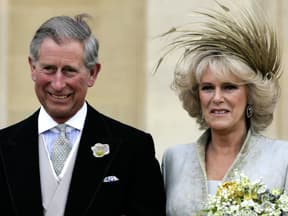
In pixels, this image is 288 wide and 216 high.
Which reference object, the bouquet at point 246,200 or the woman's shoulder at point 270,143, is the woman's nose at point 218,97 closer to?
the woman's shoulder at point 270,143

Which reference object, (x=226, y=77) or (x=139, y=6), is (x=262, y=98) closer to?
(x=226, y=77)

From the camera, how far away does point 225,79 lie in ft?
21.5

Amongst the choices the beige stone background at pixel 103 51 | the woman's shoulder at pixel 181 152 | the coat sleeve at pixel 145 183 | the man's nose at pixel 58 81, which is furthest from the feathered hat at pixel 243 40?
the beige stone background at pixel 103 51

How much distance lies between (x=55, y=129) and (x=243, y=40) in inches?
41.2

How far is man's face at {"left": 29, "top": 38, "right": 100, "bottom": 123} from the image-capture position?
6223 mm

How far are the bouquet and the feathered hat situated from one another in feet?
2.34

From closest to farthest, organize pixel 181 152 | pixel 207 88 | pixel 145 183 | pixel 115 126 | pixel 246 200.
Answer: pixel 246 200, pixel 145 183, pixel 115 126, pixel 207 88, pixel 181 152

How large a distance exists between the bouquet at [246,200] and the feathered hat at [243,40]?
0.71 metres

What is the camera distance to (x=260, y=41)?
22.2ft

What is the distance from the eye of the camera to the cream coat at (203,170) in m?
6.52

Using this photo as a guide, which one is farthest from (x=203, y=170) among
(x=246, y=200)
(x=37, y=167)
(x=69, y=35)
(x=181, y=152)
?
(x=69, y=35)

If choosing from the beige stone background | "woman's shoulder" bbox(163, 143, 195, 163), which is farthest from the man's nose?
the beige stone background

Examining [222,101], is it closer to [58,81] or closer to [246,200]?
[246,200]

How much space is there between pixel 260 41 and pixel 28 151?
128cm
